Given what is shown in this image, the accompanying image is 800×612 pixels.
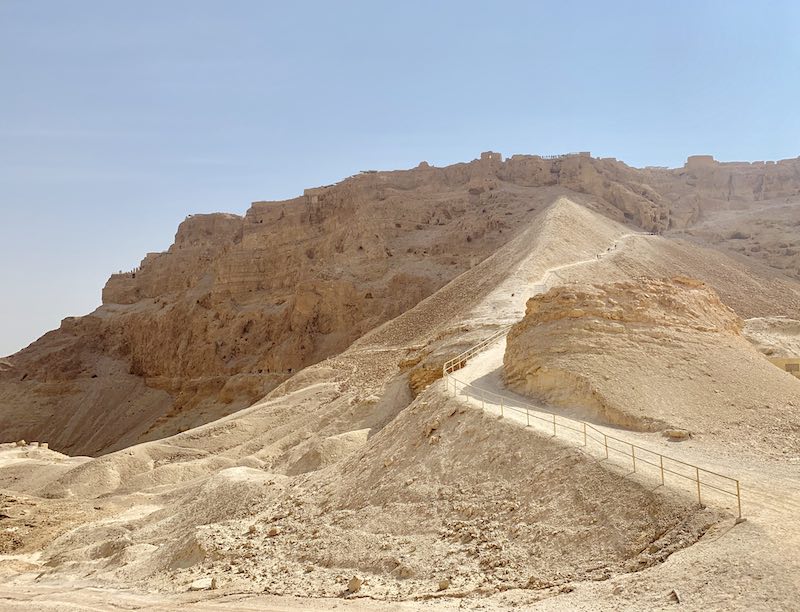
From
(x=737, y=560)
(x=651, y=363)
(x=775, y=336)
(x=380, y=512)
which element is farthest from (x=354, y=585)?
(x=775, y=336)

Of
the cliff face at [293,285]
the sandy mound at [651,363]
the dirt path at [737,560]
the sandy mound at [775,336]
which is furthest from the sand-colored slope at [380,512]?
the cliff face at [293,285]

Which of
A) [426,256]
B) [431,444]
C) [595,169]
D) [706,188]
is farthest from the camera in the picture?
[706,188]

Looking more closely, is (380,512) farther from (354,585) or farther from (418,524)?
(354,585)

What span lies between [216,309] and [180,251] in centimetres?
1346

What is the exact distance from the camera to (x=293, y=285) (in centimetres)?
5431

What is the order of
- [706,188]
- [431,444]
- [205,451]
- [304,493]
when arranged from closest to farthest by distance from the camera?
[431,444] < [304,493] < [205,451] < [706,188]

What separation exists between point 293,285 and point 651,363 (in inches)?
1572

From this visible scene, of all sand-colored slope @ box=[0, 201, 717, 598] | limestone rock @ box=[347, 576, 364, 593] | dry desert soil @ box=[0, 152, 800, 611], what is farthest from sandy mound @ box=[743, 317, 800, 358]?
limestone rock @ box=[347, 576, 364, 593]

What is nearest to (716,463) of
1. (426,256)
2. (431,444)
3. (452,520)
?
(452,520)

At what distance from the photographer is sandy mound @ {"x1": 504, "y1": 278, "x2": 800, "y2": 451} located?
50.6ft

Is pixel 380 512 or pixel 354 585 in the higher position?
pixel 380 512

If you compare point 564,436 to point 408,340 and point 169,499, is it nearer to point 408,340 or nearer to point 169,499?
point 169,499

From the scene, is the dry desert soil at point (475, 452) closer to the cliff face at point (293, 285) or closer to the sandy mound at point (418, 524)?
the sandy mound at point (418, 524)

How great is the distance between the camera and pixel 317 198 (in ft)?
190
